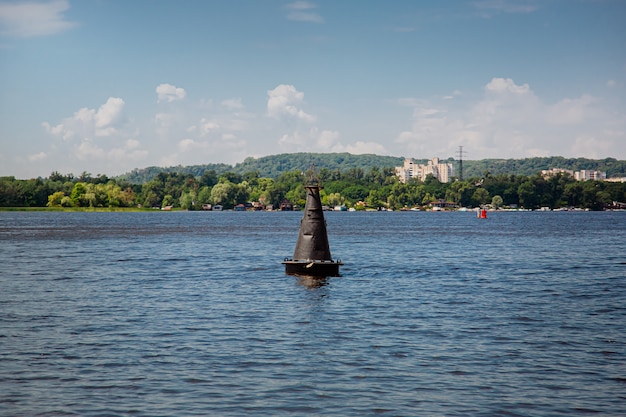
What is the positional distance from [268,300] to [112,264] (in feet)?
115

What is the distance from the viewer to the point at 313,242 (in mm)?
50531

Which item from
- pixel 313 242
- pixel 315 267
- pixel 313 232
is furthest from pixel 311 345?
pixel 315 267

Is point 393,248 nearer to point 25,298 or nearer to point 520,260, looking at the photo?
point 520,260

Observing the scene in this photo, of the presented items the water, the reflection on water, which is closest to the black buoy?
the reflection on water

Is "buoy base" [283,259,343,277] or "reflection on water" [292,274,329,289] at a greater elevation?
"buoy base" [283,259,343,277]

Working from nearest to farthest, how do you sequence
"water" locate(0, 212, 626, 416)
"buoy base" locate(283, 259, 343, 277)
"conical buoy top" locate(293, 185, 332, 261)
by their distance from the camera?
"water" locate(0, 212, 626, 416) < "conical buoy top" locate(293, 185, 332, 261) < "buoy base" locate(283, 259, 343, 277)

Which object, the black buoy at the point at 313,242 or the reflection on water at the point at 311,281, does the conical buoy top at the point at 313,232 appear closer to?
the black buoy at the point at 313,242

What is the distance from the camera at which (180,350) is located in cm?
2850

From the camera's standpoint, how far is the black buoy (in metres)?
50.2

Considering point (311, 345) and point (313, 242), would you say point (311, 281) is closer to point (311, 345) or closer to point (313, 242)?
point (313, 242)

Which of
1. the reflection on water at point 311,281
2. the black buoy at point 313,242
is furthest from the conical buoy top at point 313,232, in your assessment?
the reflection on water at point 311,281

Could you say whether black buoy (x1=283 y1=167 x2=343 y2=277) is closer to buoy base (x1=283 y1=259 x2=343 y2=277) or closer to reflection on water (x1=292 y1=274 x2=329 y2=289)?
buoy base (x1=283 y1=259 x2=343 y2=277)

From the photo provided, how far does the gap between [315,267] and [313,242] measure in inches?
71.5

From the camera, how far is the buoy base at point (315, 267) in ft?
166
